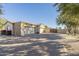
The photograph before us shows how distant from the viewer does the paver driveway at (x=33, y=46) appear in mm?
3336

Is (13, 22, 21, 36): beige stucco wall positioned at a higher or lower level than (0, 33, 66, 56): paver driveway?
higher

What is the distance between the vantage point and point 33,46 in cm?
337

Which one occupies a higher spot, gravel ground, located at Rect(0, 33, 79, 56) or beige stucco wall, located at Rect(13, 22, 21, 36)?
beige stucco wall, located at Rect(13, 22, 21, 36)

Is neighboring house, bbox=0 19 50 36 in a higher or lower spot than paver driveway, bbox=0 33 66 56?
higher

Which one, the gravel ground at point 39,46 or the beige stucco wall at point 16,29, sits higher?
the beige stucco wall at point 16,29

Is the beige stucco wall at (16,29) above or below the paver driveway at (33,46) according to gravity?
above

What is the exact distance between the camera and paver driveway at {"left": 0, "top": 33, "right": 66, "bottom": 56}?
334cm

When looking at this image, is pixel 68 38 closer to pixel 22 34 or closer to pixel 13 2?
pixel 22 34

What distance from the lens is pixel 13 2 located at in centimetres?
334

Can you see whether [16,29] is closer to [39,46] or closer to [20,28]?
[20,28]

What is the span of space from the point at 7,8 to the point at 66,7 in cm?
78

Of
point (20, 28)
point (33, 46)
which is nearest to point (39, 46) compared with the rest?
point (33, 46)

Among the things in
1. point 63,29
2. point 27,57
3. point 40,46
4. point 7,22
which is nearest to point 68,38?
point 63,29

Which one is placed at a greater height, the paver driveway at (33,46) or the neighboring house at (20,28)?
the neighboring house at (20,28)
